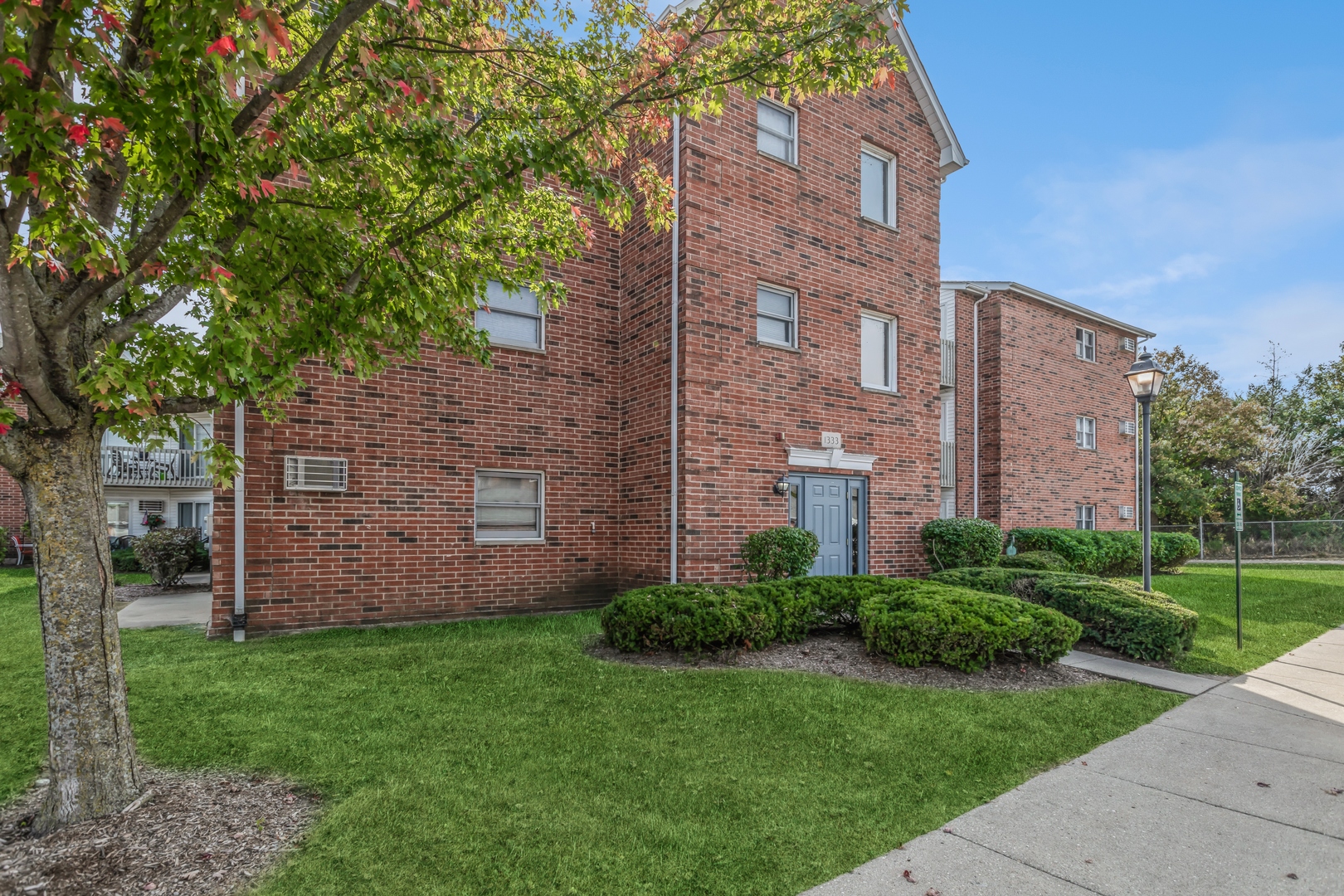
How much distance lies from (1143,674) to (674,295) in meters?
7.27

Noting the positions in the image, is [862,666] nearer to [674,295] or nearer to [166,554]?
[674,295]

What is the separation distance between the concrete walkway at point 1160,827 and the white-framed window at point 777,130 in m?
9.40

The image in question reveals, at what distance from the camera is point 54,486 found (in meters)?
3.34

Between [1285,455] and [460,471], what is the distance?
116ft

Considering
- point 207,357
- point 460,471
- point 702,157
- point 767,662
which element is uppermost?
point 702,157

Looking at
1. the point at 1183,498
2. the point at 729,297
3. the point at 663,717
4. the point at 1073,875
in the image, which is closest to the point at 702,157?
the point at 729,297

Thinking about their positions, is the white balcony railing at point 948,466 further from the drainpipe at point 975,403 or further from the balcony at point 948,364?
the balcony at point 948,364

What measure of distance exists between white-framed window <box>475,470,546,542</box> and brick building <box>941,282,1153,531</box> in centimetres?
1105

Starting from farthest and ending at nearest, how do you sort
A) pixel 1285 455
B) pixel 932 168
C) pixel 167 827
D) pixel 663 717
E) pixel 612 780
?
pixel 1285 455
pixel 932 168
pixel 663 717
pixel 612 780
pixel 167 827

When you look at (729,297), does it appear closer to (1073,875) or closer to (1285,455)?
(1073,875)

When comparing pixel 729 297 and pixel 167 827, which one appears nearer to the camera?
pixel 167 827

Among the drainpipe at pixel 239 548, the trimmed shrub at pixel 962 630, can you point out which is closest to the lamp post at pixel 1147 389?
the trimmed shrub at pixel 962 630

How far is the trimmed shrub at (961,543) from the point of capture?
11500mm

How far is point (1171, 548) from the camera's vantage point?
17.4 m
